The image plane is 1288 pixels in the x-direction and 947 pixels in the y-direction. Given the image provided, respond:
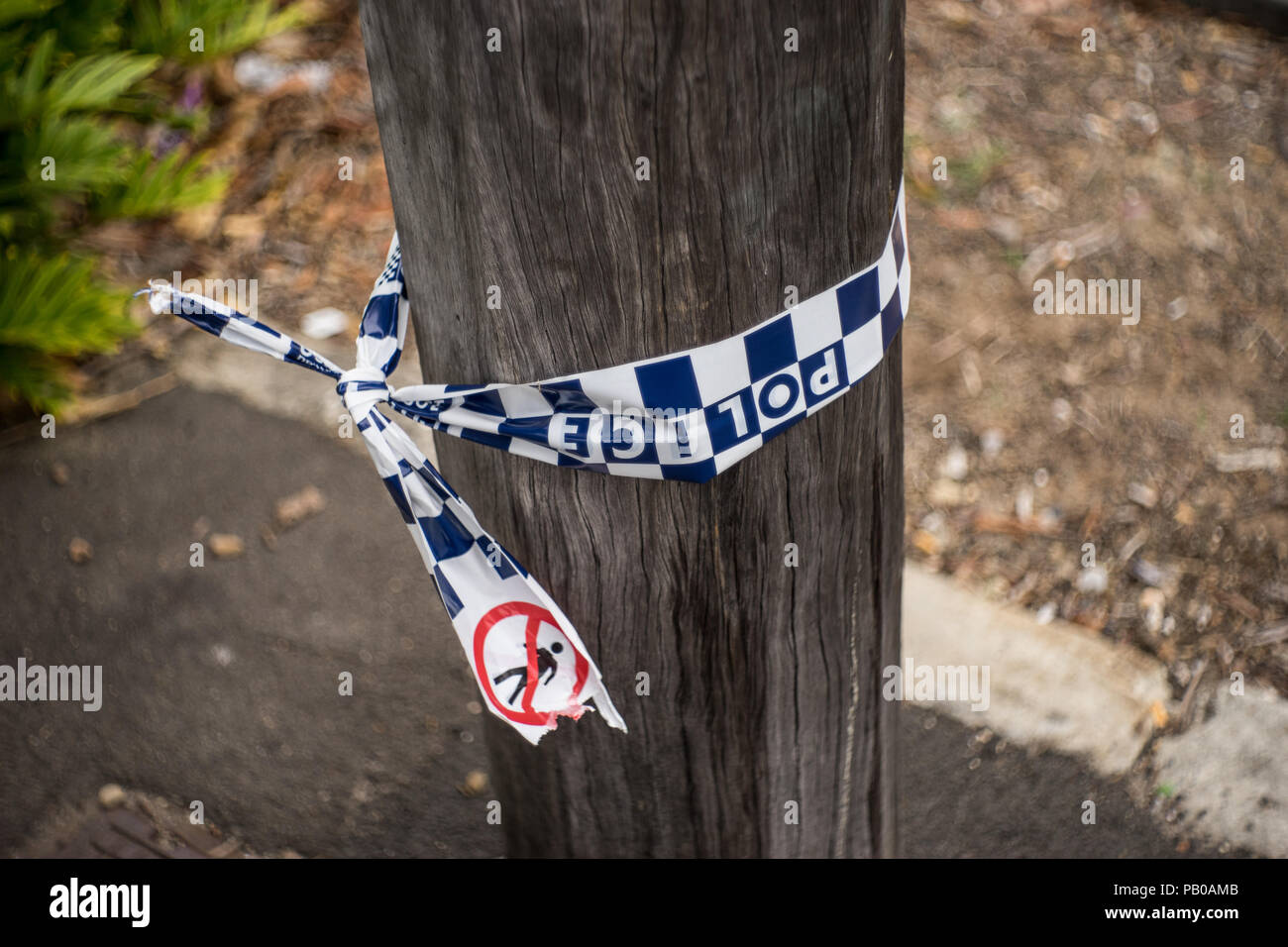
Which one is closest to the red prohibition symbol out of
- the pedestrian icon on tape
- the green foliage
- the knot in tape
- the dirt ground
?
the pedestrian icon on tape

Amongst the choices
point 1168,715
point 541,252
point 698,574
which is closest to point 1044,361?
point 1168,715

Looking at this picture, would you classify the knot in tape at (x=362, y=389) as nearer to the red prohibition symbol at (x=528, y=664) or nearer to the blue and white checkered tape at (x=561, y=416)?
the blue and white checkered tape at (x=561, y=416)

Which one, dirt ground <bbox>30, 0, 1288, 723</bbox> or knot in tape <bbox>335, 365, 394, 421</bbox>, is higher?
knot in tape <bbox>335, 365, 394, 421</bbox>

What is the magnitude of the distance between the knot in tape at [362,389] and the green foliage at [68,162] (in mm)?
2408

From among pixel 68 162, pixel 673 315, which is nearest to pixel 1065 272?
pixel 673 315

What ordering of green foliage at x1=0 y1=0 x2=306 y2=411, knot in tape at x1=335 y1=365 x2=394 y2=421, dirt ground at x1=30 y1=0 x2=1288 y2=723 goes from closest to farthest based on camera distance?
knot in tape at x1=335 y1=365 x2=394 y2=421 → dirt ground at x1=30 y1=0 x2=1288 y2=723 → green foliage at x1=0 y1=0 x2=306 y2=411

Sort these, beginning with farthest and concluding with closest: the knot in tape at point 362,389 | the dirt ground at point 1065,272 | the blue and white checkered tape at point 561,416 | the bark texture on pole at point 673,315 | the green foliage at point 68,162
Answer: the green foliage at point 68,162
the dirt ground at point 1065,272
the knot in tape at point 362,389
the blue and white checkered tape at point 561,416
the bark texture on pole at point 673,315

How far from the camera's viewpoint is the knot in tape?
165cm

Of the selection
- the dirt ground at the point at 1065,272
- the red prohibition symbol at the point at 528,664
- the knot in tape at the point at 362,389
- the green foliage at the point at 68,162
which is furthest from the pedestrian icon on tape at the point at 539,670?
the green foliage at the point at 68,162

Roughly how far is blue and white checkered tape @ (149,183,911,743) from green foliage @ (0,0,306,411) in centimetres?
230

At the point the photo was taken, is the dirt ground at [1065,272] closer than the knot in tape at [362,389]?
No

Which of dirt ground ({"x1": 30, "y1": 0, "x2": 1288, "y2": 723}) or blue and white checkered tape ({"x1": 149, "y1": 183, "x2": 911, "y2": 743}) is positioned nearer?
blue and white checkered tape ({"x1": 149, "y1": 183, "x2": 911, "y2": 743})

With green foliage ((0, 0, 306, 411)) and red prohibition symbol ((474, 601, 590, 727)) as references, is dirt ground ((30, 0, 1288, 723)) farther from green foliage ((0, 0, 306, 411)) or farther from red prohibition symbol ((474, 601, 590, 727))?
red prohibition symbol ((474, 601, 590, 727))

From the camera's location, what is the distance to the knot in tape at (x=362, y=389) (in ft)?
5.41
